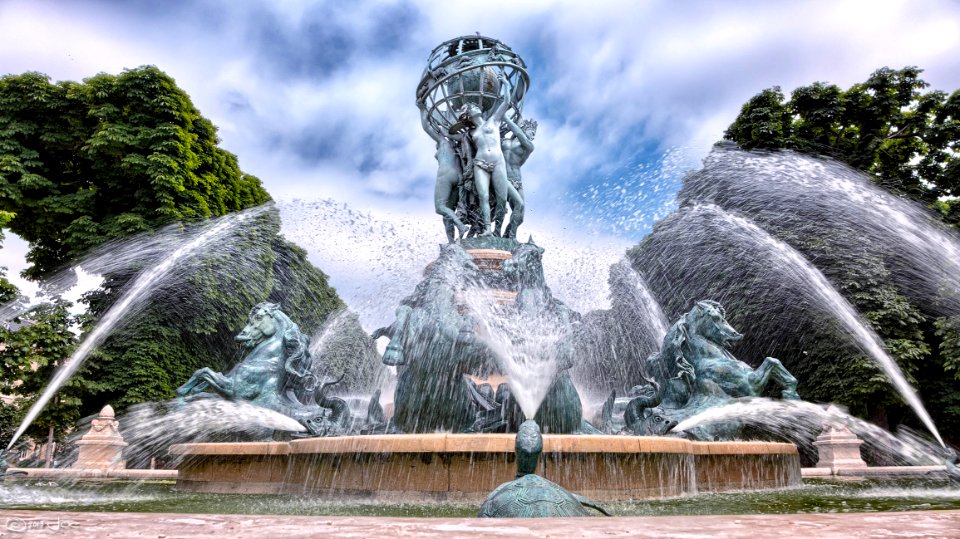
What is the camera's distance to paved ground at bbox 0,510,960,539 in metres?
1.75

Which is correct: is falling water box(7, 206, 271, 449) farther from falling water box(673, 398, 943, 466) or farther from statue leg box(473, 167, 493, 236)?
falling water box(673, 398, 943, 466)

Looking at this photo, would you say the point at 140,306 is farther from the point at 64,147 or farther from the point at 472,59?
the point at 472,59

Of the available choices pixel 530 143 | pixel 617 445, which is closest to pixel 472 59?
pixel 530 143

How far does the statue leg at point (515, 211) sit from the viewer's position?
12.7 meters

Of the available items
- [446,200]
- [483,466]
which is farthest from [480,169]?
[483,466]

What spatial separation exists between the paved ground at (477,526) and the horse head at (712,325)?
6.82m

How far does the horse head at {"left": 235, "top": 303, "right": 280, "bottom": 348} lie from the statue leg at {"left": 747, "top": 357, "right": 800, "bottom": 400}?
21.0 ft

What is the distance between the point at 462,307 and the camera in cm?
872

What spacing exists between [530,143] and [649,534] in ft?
37.7

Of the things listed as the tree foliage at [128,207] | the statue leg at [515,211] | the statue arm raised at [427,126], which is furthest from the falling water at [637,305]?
the tree foliage at [128,207]

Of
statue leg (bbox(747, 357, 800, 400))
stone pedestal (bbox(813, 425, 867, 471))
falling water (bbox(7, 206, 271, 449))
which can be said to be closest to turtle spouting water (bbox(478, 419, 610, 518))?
statue leg (bbox(747, 357, 800, 400))

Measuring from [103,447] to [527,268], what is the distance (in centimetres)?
994

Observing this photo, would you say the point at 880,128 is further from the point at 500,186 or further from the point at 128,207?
the point at 128,207

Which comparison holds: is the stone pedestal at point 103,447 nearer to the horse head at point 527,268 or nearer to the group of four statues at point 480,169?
the group of four statues at point 480,169
